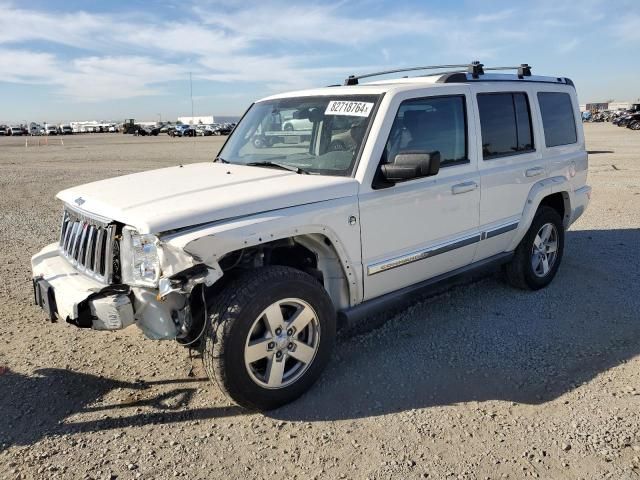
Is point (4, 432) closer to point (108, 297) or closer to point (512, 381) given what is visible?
point (108, 297)

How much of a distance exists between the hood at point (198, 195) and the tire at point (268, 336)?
42 cm

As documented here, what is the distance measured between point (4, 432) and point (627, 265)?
6.04 metres

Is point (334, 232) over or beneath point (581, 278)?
over

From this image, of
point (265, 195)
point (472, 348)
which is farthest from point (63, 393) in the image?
point (472, 348)

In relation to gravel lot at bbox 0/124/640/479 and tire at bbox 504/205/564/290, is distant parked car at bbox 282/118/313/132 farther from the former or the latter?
tire at bbox 504/205/564/290

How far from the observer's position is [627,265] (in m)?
5.96

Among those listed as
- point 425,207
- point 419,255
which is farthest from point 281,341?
point 425,207

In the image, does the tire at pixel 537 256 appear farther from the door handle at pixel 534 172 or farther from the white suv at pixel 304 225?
the door handle at pixel 534 172

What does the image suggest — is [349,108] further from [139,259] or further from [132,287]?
[132,287]

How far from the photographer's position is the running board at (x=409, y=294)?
11.8 ft

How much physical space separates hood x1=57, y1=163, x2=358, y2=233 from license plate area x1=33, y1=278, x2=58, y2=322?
0.53 metres

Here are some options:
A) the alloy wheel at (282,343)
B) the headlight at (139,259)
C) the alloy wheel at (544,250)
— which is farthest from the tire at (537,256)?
the headlight at (139,259)

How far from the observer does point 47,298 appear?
10.8ft

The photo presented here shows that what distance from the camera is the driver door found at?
11.8 feet
